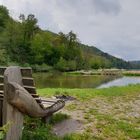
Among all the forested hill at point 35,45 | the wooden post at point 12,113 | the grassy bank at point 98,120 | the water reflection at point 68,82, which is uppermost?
the forested hill at point 35,45

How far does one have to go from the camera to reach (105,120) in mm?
8617

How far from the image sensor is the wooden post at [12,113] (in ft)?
17.6

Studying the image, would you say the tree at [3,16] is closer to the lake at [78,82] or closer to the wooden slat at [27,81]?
the lake at [78,82]

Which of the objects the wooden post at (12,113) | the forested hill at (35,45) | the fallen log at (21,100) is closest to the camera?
the fallen log at (21,100)

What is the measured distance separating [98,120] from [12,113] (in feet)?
11.3

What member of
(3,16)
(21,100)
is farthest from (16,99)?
(3,16)

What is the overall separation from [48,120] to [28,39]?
88.2 m

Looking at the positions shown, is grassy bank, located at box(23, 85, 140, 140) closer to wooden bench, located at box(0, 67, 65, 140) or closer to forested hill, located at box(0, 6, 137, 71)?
wooden bench, located at box(0, 67, 65, 140)

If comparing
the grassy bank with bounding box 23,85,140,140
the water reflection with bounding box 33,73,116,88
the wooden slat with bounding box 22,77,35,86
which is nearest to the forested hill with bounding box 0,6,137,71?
the water reflection with bounding box 33,73,116,88

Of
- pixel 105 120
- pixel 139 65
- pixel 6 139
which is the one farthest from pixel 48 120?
pixel 139 65

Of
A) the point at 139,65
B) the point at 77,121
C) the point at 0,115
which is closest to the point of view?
the point at 0,115

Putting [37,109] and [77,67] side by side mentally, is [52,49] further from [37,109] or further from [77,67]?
[37,109]

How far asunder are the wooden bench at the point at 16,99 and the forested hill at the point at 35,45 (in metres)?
76.2

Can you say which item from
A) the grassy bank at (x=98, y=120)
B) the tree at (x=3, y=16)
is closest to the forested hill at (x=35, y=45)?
the tree at (x=3, y=16)
